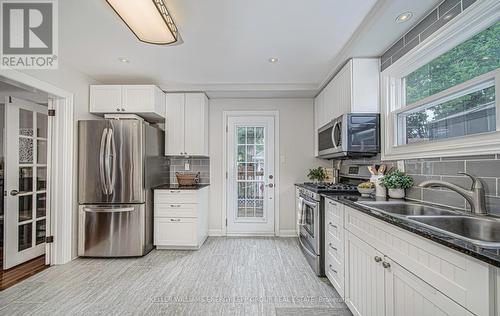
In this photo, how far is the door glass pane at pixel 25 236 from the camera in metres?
2.85

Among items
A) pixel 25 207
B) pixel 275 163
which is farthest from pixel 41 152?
pixel 275 163

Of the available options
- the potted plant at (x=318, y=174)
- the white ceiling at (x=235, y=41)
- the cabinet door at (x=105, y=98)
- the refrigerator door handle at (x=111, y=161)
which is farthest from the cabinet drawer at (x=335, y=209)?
the cabinet door at (x=105, y=98)

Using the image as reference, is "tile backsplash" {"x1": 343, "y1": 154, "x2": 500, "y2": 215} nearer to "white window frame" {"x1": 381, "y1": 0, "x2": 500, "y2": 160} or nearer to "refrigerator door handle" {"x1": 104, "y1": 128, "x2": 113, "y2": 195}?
"white window frame" {"x1": 381, "y1": 0, "x2": 500, "y2": 160}

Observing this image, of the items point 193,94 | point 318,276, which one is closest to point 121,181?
point 193,94

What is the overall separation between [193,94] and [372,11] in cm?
263

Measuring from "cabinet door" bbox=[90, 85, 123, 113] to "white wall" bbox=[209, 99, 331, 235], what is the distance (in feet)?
4.74

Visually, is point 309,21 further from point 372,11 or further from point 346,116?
point 346,116

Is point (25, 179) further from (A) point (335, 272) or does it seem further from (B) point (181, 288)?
(A) point (335, 272)

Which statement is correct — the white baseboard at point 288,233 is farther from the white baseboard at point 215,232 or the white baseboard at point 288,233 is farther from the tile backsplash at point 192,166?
the tile backsplash at point 192,166

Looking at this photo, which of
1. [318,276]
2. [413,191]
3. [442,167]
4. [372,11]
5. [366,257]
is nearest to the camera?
[366,257]

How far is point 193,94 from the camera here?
146 inches

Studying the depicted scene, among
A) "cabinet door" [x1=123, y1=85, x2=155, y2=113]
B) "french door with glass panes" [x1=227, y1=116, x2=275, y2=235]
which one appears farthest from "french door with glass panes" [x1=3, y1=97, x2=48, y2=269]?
"french door with glass panes" [x1=227, y1=116, x2=275, y2=235]

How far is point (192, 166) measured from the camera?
4.07 m

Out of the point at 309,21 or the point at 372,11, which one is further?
the point at 309,21
